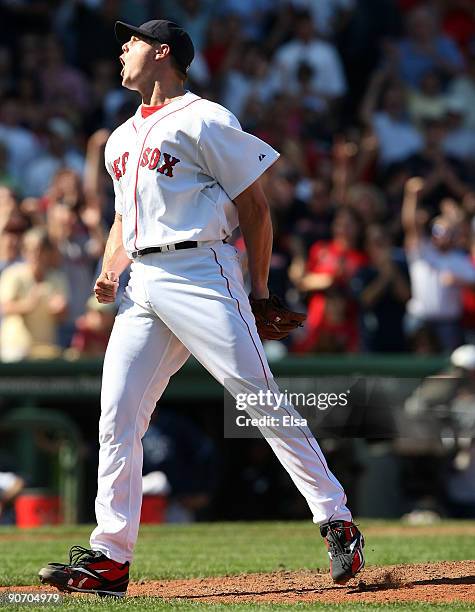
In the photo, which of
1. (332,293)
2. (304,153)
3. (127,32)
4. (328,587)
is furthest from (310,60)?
(328,587)

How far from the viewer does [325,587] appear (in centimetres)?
525

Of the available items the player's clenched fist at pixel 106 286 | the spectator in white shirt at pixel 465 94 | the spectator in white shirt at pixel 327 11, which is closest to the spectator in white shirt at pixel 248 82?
the spectator in white shirt at pixel 327 11

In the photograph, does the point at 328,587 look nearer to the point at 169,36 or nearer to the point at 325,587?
the point at 325,587

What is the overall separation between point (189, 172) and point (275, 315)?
0.67 m

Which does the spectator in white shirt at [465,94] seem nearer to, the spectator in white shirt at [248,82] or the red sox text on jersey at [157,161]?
the spectator in white shirt at [248,82]

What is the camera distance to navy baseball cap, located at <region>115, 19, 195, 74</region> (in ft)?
16.9

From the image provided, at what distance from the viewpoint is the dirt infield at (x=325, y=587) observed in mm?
4957

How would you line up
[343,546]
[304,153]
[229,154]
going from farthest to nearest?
[304,153]
[343,546]
[229,154]

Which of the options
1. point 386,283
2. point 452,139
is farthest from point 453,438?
point 452,139

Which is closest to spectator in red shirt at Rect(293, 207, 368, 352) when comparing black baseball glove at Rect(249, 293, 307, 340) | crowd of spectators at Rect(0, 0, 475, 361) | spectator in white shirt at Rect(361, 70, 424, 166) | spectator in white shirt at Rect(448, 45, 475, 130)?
crowd of spectators at Rect(0, 0, 475, 361)

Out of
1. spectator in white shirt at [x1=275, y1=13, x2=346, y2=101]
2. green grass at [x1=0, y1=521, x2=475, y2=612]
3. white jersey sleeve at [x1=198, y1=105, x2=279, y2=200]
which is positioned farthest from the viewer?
spectator in white shirt at [x1=275, y1=13, x2=346, y2=101]

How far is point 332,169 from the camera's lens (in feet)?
42.6

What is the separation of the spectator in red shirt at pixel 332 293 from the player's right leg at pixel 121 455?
18.0 ft

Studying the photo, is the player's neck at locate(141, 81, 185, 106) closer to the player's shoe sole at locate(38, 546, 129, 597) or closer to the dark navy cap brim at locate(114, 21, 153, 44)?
the dark navy cap brim at locate(114, 21, 153, 44)
